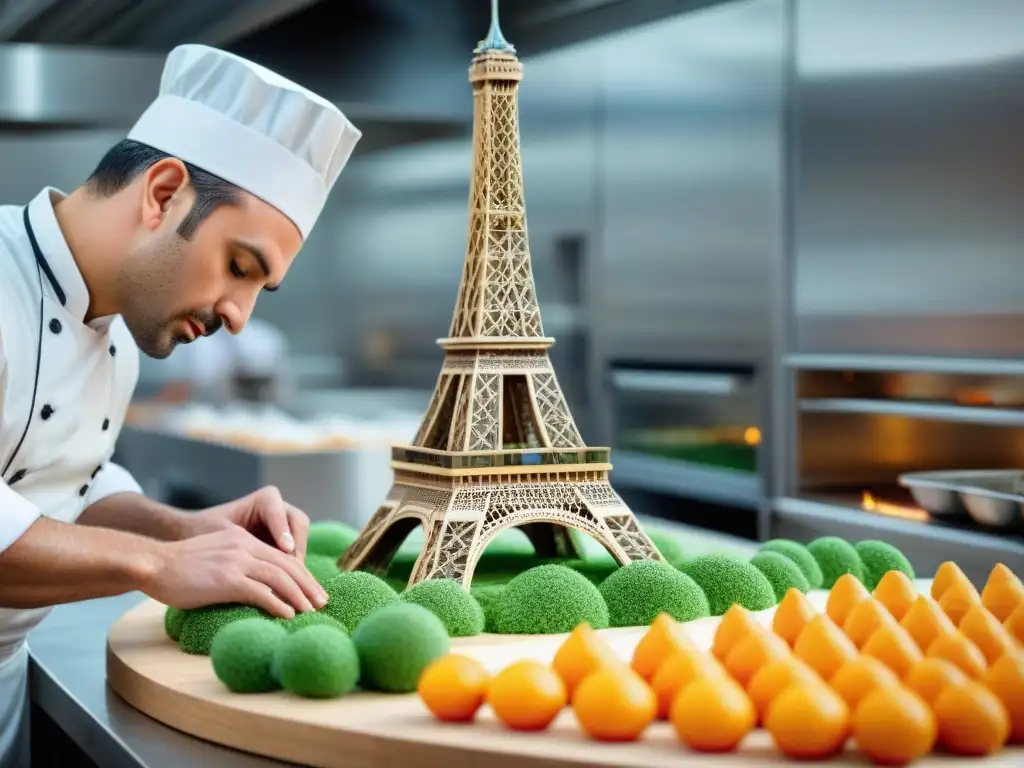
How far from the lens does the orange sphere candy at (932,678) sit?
0.95 metres

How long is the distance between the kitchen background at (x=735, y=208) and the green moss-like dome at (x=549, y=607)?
980 millimetres

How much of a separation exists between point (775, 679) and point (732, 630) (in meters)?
0.14

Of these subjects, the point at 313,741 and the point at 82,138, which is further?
the point at 82,138

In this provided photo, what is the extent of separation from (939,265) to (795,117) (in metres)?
0.65

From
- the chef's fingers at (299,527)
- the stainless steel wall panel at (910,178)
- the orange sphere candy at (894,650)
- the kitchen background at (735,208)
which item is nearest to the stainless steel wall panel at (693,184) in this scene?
the kitchen background at (735,208)

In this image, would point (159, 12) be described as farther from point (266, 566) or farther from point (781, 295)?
point (266, 566)

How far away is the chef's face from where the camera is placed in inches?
53.6

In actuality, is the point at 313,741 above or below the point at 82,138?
below

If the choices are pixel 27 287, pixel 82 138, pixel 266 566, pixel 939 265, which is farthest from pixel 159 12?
pixel 266 566

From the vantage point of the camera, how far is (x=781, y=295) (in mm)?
3445

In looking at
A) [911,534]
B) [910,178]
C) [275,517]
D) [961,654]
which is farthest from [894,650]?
[910,178]

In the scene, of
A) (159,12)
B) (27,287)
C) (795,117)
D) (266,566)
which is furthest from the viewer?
(159,12)

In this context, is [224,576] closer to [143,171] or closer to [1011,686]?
[143,171]

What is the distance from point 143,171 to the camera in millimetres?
1430
